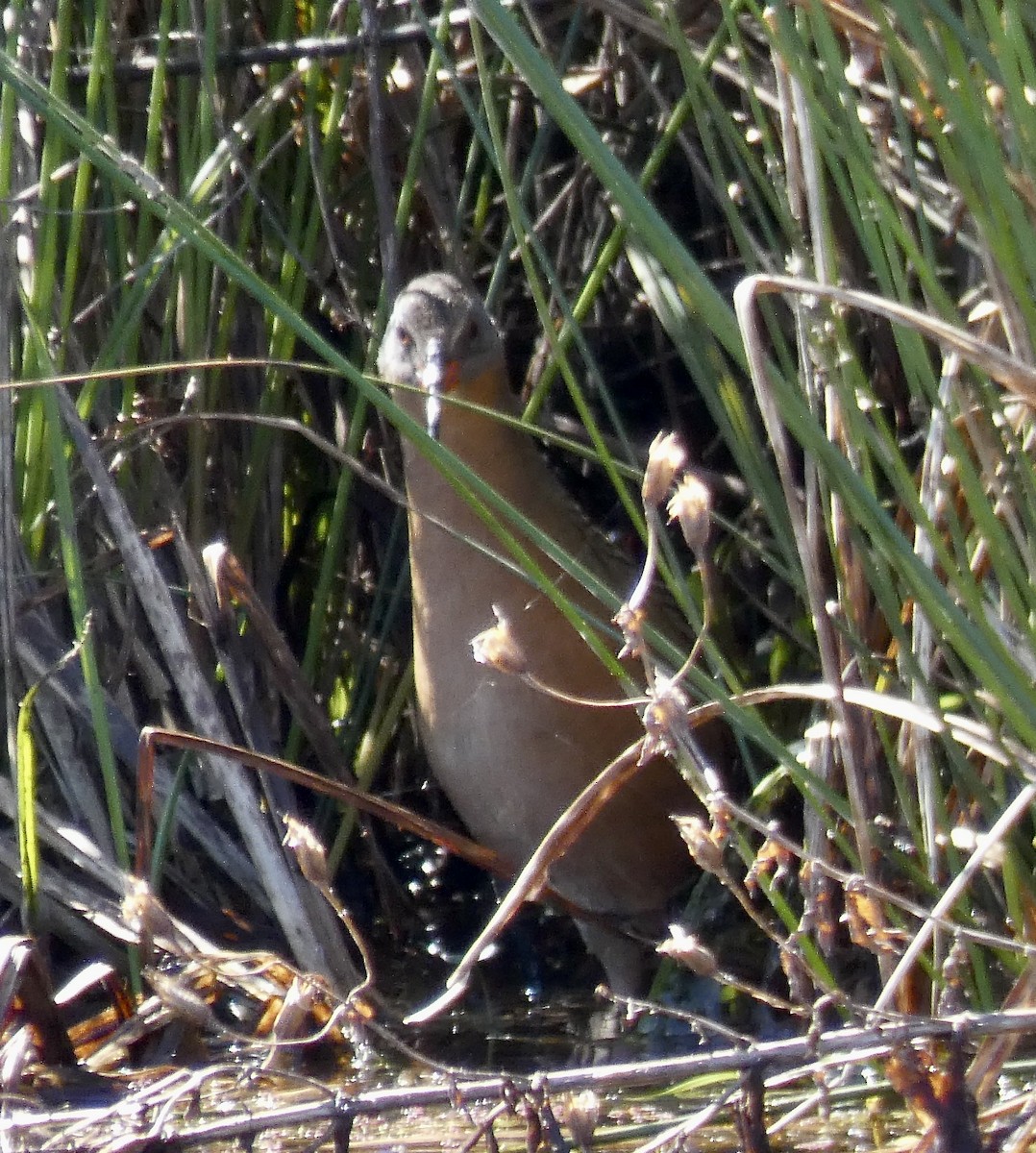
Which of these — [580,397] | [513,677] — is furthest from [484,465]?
[580,397]

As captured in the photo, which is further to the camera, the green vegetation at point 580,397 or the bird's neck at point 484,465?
the bird's neck at point 484,465

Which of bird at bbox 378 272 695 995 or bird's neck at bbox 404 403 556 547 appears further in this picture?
bird's neck at bbox 404 403 556 547

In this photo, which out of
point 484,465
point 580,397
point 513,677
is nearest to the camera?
point 580,397

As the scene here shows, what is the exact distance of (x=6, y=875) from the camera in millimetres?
2490

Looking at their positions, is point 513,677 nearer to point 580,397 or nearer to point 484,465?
point 484,465

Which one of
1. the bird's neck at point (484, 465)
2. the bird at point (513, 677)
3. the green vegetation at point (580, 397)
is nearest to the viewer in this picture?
the green vegetation at point (580, 397)

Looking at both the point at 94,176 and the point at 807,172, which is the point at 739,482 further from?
the point at 807,172

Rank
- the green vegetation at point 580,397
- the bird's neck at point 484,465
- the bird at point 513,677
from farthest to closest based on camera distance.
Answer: the bird's neck at point 484,465 < the bird at point 513,677 < the green vegetation at point 580,397

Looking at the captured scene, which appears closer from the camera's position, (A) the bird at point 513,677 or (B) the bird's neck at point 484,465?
(A) the bird at point 513,677

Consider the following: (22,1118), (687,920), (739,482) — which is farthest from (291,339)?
(22,1118)

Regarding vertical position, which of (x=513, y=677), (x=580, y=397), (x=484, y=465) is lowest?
(x=513, y=677)

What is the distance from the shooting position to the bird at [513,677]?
270cm

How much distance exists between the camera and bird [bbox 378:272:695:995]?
2.70m

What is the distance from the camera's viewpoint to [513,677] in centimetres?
268
